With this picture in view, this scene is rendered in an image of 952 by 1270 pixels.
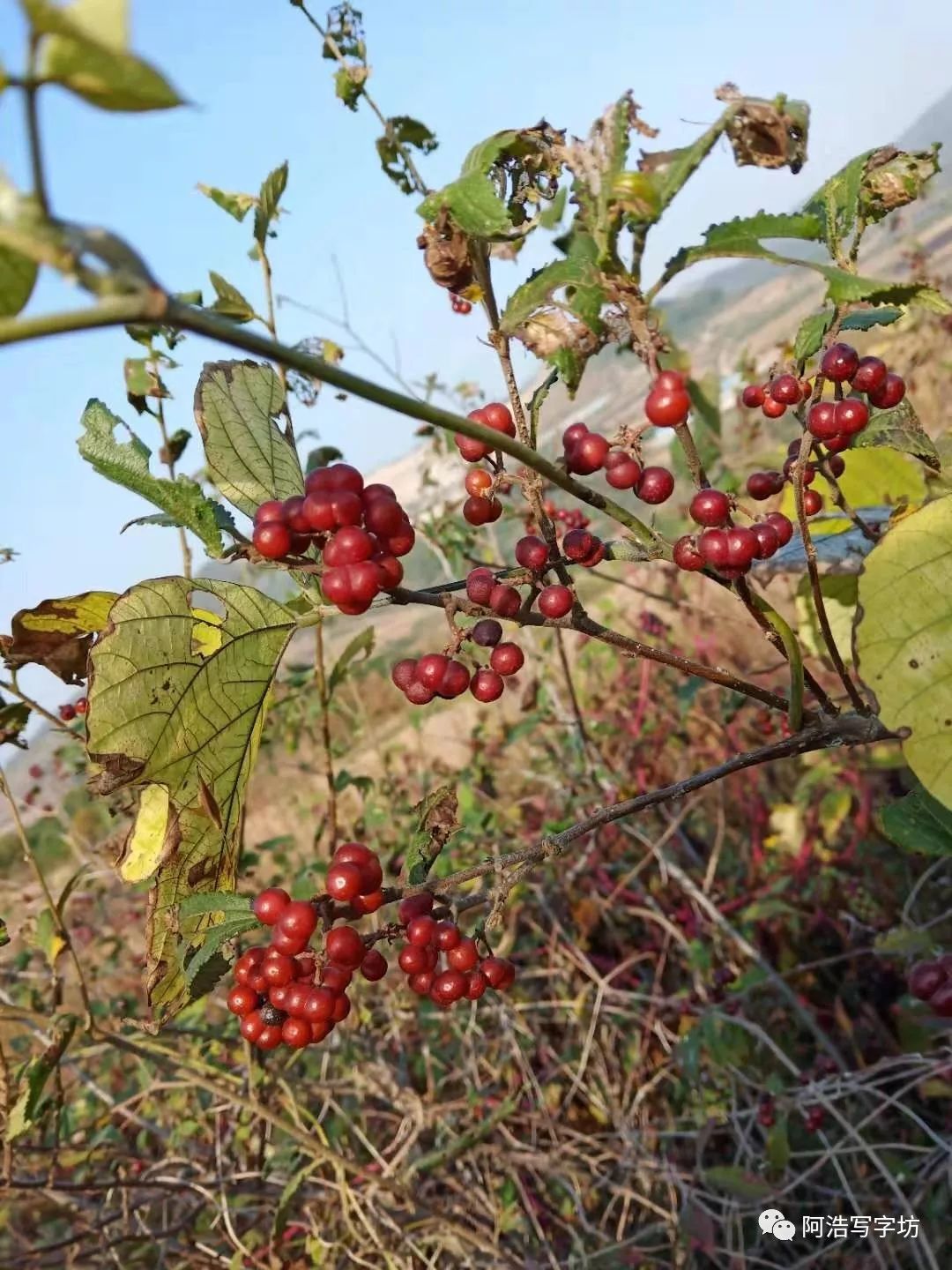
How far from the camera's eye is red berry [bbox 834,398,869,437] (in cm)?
74

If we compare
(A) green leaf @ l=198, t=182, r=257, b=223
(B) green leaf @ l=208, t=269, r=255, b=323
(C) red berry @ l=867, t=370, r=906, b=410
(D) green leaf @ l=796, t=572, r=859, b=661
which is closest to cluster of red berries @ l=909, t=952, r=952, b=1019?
(D) green leaf @ l=796, t=572, r=859, b=661

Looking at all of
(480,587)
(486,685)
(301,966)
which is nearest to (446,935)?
(301,966)

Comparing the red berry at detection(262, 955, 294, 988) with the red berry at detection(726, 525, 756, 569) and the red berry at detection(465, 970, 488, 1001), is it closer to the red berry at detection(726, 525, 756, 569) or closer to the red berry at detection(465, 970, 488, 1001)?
the red berry at detection(465, 970, 488, 1001)

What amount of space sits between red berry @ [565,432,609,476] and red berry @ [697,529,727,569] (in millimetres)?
101

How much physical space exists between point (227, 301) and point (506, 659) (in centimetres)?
85

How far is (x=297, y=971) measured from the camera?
0.82 metres

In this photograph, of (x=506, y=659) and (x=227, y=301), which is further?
(x=227, y=301)

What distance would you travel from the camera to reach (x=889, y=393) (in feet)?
2.69

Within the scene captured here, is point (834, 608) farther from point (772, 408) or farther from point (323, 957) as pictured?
point (323, 957)

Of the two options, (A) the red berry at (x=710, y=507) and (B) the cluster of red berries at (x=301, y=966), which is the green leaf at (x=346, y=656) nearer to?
(B) the cluster of red berries at (x=301, y=966)

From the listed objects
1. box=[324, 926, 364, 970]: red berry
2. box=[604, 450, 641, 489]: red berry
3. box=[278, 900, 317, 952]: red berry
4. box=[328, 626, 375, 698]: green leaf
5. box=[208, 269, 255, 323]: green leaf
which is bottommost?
box=[324, 926, 364, 970]: red berry

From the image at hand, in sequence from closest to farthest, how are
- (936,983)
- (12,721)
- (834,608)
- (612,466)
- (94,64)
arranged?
(94,64) < (612,466) < (936,983) < (12,721) < (834,608)

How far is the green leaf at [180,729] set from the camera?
2.23ft

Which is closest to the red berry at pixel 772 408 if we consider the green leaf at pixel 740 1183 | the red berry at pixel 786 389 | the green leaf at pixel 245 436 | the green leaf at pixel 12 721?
the red berry at pixel 786 389
